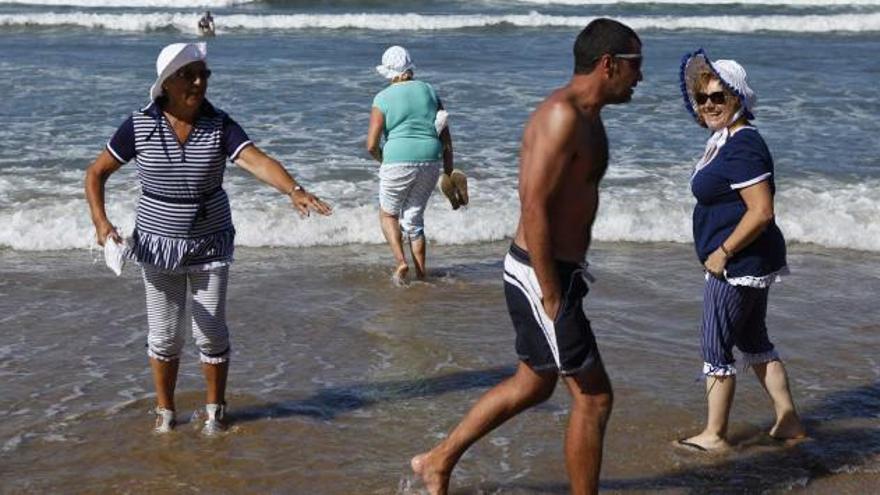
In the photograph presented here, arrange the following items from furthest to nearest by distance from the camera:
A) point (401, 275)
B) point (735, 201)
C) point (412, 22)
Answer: point (412, 22), point (401, 275), point (735, 201)

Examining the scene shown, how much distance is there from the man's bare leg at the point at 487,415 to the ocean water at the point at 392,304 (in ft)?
0.88

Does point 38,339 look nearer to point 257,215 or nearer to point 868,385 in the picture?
point 257,215

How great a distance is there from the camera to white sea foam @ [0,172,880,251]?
1007cm

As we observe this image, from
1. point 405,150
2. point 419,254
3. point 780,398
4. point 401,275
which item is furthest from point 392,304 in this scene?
point 780,398

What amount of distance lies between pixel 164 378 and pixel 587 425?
7.05 ft

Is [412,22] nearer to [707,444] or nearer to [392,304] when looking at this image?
[392,304]

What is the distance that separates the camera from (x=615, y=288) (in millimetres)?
8617

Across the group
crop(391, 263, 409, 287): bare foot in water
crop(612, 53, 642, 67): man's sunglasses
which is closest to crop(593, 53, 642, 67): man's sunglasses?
crop(612, 53, 642, 67): man's sunglasses

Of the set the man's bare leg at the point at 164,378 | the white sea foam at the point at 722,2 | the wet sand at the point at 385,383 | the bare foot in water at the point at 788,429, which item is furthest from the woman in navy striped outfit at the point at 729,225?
the white sea foam at the point at 722,2

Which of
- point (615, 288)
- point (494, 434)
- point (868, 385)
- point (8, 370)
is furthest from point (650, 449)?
point (8, 370)

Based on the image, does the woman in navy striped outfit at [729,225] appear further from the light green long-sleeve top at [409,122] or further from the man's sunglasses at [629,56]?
the light green long-sleeve top at [409,122]

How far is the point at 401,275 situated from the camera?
8.86 metres

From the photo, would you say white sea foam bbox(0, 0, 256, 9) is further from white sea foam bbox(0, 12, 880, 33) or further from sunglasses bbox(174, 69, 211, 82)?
sunglasses bbox(174, 69, 211, 82)

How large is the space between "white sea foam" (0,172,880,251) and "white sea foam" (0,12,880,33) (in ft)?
51.6
